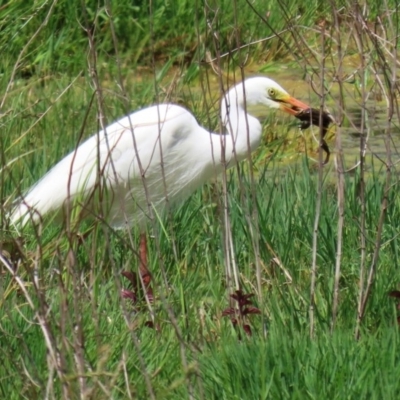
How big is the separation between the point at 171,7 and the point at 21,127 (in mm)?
1922

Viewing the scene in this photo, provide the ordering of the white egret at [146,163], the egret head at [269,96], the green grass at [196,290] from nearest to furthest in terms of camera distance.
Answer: the green grass at [196,290]
the white egret at [146,163]
the egret head at [269,96]

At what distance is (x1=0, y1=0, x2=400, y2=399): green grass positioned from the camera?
2.06m

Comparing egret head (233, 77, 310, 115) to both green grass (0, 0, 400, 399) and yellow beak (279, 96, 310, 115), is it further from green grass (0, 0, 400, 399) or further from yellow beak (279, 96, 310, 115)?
green grass (0, 0, 400, 399)

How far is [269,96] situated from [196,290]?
4.17ft

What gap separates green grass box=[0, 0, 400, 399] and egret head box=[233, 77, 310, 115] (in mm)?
293

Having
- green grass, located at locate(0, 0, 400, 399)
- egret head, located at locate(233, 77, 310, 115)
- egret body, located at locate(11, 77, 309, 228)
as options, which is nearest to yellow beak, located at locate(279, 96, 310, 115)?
egret head, located at locate(233, 77, 310, 115)

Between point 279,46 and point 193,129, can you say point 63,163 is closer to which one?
point 193,129

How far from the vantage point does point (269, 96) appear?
13.4 feet

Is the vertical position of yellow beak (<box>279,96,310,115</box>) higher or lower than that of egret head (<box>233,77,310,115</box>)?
lower

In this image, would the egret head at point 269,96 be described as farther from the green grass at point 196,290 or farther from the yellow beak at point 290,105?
the green grass at point 196,290

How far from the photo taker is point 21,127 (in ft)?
14.7

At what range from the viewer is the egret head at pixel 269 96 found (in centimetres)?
403

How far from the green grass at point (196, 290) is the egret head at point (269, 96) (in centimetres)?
29

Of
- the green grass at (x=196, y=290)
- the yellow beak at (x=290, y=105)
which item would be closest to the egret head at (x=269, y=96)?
the yellow beak at (x=290, y=105)
